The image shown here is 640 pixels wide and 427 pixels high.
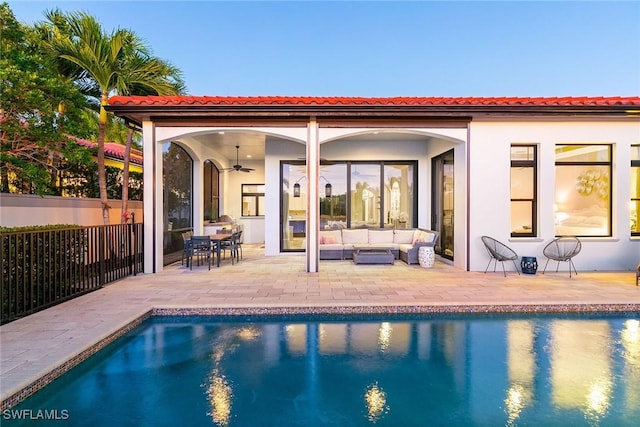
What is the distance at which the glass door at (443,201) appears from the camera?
32.5 feet

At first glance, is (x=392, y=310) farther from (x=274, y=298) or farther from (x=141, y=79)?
(x=141, y=79)

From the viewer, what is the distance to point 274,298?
599cm

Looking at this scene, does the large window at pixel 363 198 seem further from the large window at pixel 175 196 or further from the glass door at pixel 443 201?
the large window at pixel 175 196

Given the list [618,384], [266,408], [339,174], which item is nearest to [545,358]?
[618,384]

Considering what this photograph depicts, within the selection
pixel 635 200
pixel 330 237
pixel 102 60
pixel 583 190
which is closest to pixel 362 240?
pixel 330 237

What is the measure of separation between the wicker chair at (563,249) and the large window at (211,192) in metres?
10.5

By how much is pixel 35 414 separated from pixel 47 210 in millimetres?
6323

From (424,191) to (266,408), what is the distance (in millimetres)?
9476

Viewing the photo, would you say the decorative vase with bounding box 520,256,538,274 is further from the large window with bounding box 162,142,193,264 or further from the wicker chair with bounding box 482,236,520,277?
the large window with bounding box 162,142,193,264

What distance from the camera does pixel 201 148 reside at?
38.4 ft

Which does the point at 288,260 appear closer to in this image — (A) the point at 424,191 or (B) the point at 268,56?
(A) the point at 424,191

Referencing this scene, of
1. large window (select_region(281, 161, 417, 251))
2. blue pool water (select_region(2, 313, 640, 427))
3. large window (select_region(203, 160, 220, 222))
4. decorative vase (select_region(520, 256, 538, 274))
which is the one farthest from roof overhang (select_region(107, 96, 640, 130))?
large window (select_region(203, 160, 220, 222))

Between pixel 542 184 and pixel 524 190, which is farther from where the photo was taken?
pixel 524 190

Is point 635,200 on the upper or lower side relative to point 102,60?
lower
